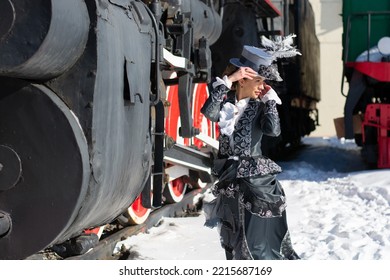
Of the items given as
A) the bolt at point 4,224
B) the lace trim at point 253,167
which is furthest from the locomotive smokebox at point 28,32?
the lace trim at point 253,167

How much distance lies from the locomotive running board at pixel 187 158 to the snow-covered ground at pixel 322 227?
541 millimetres

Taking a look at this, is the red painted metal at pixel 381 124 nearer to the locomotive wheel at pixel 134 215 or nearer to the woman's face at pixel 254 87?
the locomotive wheel at pixel 134 215

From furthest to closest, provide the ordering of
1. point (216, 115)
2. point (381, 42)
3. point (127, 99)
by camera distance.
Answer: point (381, 42) → point (216, 115) → point (127, 99)

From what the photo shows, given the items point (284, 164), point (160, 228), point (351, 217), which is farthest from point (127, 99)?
point (284, 164)

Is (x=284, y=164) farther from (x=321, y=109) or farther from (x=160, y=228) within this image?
(x=321, y=109)

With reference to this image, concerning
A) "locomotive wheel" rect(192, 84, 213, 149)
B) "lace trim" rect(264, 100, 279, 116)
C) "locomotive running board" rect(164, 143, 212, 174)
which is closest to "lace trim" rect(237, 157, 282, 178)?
"lace trim" rect(264, 100, 279, 116)

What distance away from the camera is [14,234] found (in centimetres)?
221

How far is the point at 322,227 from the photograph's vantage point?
533cm

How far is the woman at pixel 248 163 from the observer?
304 centimetres

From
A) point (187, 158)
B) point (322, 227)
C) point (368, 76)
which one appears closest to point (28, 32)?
point (187, 158)

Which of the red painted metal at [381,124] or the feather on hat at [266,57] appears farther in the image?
the red painted metal at [381,124]

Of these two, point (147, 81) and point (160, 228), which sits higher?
point (147, 81)

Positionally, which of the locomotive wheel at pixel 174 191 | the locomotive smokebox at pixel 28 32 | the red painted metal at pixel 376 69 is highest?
the locomotive smokebox at pixel 28 32

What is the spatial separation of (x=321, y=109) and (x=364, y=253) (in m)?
19.2
